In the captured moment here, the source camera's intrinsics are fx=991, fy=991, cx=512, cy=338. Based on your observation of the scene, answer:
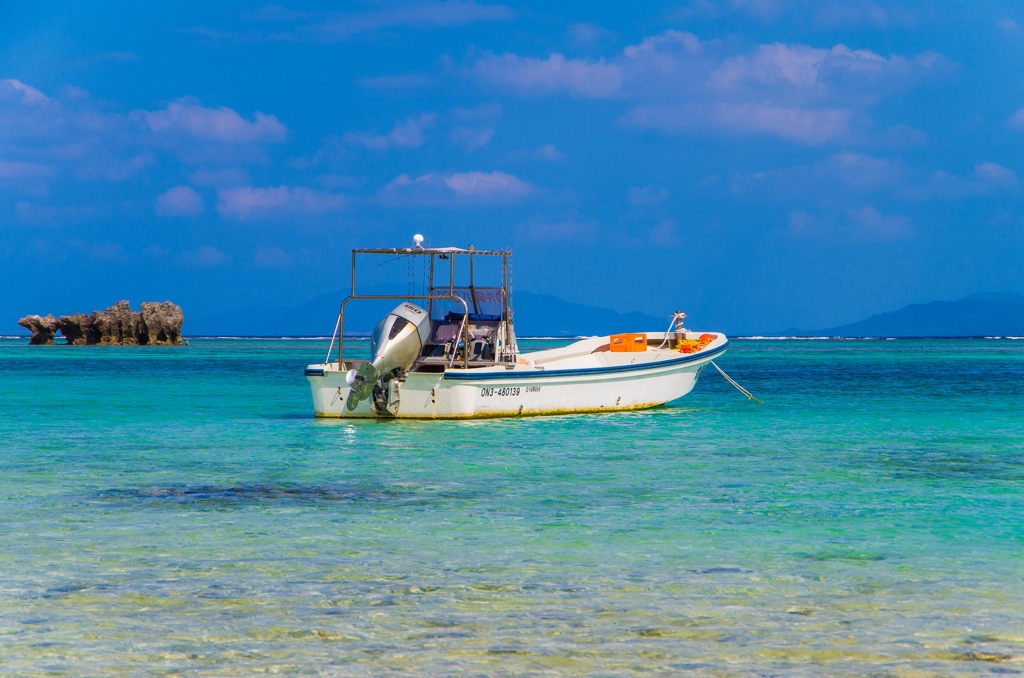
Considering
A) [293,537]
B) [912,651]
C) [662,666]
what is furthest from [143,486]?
[912,651]

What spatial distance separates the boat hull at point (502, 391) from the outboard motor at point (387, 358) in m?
0.20

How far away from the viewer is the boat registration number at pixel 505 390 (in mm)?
19438

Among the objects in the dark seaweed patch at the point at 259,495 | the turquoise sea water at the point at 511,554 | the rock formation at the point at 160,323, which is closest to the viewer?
the turquoise sea water at the point at 511,554

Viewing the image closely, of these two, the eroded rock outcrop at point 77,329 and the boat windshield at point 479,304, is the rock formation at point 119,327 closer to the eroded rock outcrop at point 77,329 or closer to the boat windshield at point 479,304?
the eroded rock outcrop at point 77,329

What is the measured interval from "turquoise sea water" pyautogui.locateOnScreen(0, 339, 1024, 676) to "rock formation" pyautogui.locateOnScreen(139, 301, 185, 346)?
10834cm

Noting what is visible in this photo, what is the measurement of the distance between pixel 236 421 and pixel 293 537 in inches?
562

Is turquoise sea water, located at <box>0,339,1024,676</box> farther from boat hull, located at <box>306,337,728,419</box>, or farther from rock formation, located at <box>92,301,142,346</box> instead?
rock formation, located at <box>92,301,142,346</box>

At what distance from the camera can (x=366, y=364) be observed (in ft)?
62.0

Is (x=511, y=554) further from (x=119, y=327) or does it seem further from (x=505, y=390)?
(x=119, y=327)

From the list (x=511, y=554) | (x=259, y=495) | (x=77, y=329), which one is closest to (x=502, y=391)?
(x=259, y=495)

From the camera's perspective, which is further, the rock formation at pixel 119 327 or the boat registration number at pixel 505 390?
the rock formation at pixel 119 327

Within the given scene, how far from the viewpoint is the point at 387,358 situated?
18875 mm

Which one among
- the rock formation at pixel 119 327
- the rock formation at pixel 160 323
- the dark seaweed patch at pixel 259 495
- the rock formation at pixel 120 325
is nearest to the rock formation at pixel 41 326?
the rock formation at pixel 120 325

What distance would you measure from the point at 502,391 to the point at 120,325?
112443 mm
